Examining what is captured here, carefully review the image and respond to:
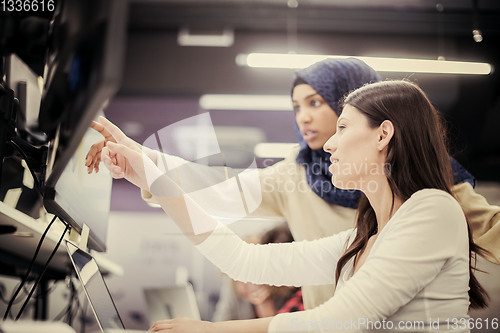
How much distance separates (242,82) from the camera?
112 inches

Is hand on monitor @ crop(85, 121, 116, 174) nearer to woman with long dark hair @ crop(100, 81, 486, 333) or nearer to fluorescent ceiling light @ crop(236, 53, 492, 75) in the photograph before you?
woman with long dark hair @ crop(100, 81, 486, 333)

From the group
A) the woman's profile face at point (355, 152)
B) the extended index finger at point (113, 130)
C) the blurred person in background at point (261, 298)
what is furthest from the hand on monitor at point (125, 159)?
the woman's profile face at point (355, 152)

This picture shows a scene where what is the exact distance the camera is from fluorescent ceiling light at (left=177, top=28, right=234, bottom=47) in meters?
3.13

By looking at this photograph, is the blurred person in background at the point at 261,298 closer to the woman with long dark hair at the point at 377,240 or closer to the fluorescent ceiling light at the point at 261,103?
the woman with long dark hair at the point at 377,240

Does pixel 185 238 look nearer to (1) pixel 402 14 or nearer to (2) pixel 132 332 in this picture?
(2) pixel 132 332

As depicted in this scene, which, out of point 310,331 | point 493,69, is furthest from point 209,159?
point 493,69

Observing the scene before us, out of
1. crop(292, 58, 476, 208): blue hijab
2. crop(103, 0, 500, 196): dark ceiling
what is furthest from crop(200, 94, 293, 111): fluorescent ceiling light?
crop(103, 0, 500, 196): dark ceiling

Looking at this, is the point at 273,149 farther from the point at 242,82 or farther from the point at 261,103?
the point at 242,82

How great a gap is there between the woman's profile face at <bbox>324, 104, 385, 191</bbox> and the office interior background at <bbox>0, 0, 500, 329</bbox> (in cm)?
18

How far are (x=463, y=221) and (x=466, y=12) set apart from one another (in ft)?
7.34

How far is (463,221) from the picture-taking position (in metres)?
0.77

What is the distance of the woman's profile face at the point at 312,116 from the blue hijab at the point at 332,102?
1cm

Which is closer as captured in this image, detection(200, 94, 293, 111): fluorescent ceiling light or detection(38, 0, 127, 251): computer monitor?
detection(38, 0, 127, 251): computer monitor

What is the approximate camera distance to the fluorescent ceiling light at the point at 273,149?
1.15 m
